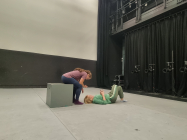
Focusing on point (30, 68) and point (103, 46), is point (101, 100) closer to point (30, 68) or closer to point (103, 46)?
point (30, 68)

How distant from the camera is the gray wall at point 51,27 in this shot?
4363 mm

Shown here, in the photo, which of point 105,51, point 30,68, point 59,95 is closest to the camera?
point 59,95

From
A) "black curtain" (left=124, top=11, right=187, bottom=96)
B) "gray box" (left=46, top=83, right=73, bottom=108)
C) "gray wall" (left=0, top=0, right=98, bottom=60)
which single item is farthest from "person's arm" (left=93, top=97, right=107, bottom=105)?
"gray wall" (left=0, top=0, right=98, bottom=60)

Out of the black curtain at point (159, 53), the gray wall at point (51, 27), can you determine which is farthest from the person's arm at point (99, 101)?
the gray wall at point (51, 27)

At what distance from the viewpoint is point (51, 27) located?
5.12 m

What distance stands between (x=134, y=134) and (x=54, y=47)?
15.9 feet

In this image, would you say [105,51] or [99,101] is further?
[105,51]

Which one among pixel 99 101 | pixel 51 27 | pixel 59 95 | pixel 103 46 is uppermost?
pixel 51 27

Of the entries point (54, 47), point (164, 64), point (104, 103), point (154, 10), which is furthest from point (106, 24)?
point (104, 103)

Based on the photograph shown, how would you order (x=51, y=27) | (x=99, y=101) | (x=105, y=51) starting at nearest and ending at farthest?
(x=99, y=101)
(x=51, y=27)
(x=105, y=51)

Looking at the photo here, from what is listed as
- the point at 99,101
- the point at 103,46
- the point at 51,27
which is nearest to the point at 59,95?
the point at 99,101

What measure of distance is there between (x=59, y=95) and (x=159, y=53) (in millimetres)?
3558

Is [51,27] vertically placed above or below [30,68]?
above

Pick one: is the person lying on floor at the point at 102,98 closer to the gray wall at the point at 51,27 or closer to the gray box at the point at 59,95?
the gray box at the point at 59,95
